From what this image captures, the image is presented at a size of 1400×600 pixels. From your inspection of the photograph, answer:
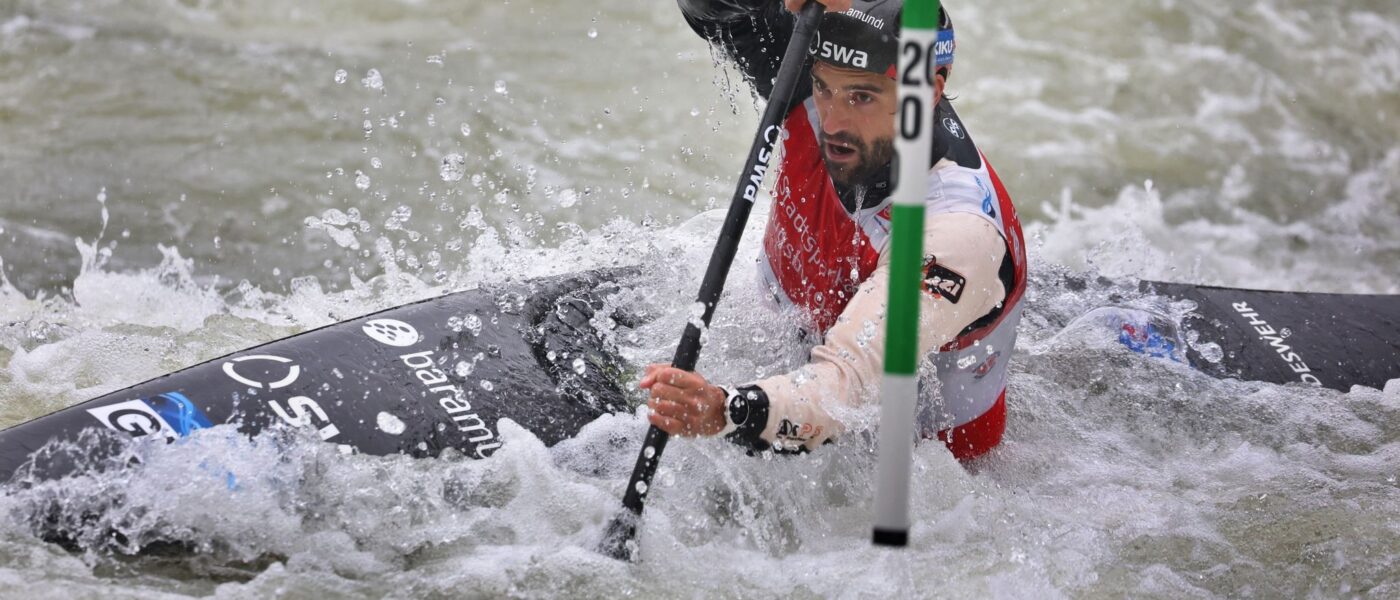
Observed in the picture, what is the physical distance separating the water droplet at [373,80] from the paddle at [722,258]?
4.68 m

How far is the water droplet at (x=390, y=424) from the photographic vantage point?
2.92 metres

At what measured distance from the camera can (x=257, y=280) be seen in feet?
18.9

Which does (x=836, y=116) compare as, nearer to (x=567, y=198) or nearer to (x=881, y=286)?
(x=881, y=286)

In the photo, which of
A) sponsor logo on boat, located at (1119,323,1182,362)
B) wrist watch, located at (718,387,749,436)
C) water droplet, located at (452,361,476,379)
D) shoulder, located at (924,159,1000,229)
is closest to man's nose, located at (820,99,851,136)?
shoulder, located at (924,159,1000,229)

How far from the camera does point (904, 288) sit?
1.94 metres

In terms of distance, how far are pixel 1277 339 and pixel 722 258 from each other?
2.25 meters

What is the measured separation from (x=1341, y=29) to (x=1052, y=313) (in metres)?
6.74

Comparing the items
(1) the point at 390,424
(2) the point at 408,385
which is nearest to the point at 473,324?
(2) the point at 408,385

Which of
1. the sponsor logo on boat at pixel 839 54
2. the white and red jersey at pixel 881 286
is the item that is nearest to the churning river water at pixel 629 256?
the white and red jersey at pixel 881 286

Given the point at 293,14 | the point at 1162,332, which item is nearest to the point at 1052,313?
the point at 1162,332

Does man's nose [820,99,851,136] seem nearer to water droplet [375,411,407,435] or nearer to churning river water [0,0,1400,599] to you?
churning river water [0,0,1400,599]

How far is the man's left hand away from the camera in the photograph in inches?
94.5

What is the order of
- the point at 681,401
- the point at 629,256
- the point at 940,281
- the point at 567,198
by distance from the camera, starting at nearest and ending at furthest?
1. the point at 681,401
2. the point at 940,281
3. the point at 629,256
4. the point at 567,198

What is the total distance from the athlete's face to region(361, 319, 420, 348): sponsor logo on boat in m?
1.13
